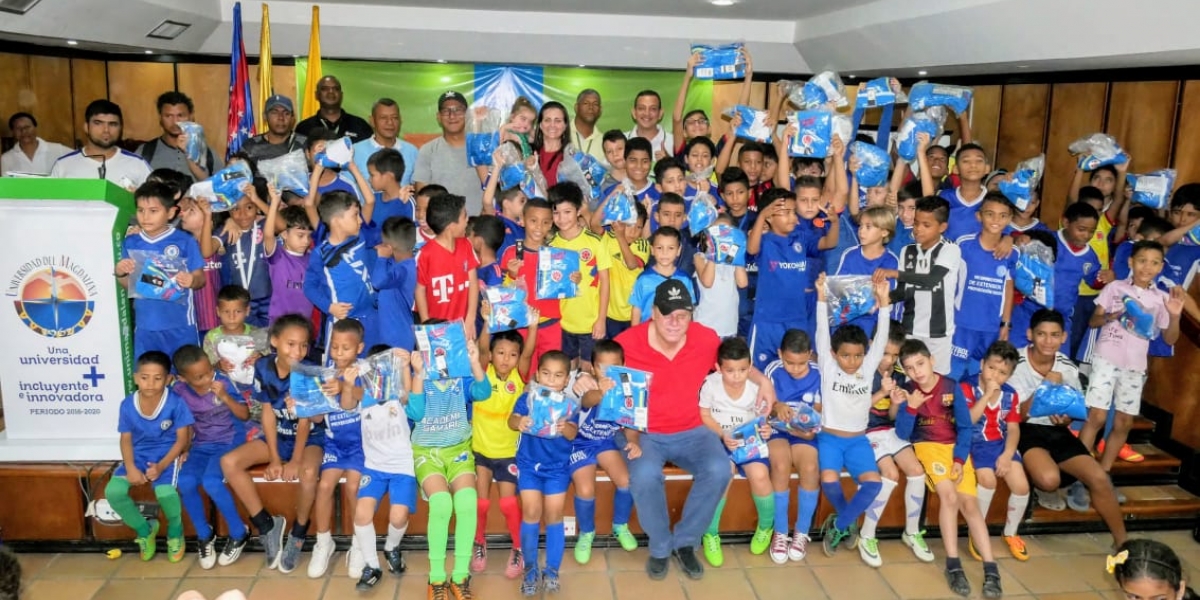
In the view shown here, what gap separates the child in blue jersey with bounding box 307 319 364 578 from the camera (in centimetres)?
423

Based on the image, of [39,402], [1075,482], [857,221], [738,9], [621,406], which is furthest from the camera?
[738,9]

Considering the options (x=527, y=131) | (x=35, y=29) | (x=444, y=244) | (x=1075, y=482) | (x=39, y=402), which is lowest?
(x=1075, y=482)

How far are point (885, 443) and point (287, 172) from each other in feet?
12.1

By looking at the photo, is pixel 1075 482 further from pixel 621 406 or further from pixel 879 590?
pixel 621 406

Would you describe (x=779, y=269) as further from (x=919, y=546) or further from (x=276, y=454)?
(x=276, y=454)

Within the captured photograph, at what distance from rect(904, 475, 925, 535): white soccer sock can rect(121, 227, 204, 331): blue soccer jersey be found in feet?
13.4

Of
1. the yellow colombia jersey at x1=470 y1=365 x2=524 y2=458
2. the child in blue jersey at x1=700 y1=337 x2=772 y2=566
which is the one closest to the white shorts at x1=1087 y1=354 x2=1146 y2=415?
the child in blue jersey at x1=700 y1=337 x2=772 y2=566

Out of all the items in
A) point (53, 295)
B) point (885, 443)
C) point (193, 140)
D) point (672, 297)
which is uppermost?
point (193, 140)

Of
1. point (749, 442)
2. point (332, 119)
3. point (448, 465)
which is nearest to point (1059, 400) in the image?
point (749, 442)

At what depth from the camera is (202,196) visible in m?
4.69

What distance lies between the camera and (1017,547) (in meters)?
4.72

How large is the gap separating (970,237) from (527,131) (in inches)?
115

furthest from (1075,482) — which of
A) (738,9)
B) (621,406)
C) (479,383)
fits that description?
(738,9)

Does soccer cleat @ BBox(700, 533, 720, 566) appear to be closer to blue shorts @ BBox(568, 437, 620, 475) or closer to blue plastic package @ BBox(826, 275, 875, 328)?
blue shorts @ BBox(568, 437, 620, 475)
